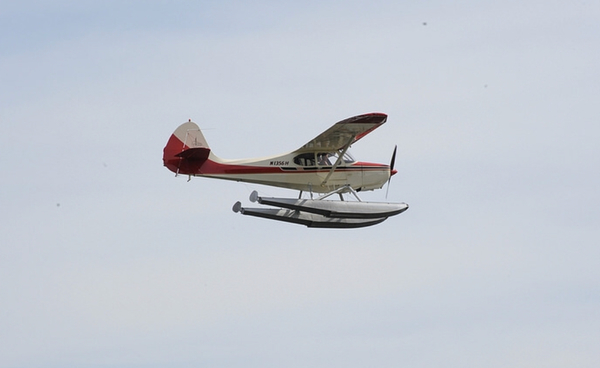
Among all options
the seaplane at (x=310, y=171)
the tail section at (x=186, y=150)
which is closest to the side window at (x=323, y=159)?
the seaplane at (x=310, y=171)

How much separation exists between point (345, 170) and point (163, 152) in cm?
536

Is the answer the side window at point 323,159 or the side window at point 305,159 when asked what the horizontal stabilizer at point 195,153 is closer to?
the side window at point 305,159

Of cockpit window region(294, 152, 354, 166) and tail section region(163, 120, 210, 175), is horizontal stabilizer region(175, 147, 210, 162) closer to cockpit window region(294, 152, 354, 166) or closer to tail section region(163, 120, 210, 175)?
tail section region(163, 120, 210, 175)

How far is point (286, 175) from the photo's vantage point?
126 ft

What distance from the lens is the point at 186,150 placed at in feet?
123

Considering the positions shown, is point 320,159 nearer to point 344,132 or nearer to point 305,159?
point 305,159

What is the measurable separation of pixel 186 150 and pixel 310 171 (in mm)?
3739

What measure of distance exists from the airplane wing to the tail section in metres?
2.90

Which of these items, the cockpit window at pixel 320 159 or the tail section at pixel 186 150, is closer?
the tail section at pixel 186 150

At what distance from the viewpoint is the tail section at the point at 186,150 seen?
3762cm

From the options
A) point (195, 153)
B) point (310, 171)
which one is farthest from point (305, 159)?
point (195, 153)

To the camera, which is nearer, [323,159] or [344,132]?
[344,132]

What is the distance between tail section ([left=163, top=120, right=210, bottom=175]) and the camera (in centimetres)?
3762

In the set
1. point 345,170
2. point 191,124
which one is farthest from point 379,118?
point 191,124
